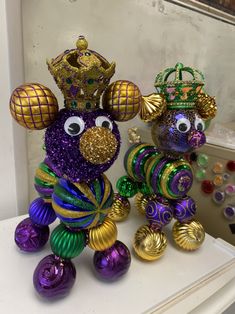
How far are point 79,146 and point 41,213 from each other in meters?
0.21

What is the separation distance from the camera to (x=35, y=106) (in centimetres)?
39

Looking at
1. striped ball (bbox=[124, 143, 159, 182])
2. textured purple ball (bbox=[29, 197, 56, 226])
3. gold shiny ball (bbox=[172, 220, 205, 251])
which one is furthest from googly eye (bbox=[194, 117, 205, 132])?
textured purple ball (bbox=[29, 197, 56, 226])

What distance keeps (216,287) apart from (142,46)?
66 cm

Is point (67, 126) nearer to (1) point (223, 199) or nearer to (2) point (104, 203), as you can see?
(2) point (104, 203)

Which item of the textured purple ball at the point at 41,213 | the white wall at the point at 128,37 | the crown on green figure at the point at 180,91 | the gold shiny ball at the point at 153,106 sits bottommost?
the textured purple ball at the point at 41,213

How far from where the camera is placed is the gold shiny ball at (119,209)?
668 millimetres

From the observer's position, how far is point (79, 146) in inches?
15.6

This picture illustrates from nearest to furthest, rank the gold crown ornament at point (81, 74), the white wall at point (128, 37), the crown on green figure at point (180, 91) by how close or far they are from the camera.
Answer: the gold crown ornament at point (81, 74) → the crown on green figure at point (180, 91) → the white wall at point (128, 37)

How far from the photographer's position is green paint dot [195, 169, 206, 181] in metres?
0.71

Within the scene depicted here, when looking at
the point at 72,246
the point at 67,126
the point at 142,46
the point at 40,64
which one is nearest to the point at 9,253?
the point at 72,246

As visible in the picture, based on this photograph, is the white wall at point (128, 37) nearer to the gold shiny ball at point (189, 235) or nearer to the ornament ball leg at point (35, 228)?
the ornament ball leg at point (35, 228)

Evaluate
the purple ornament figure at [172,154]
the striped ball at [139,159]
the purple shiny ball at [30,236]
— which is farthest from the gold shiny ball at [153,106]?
the purple shiny ball at [30,236]

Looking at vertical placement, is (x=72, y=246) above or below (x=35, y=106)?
below

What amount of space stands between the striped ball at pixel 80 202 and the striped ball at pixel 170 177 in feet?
0.47
